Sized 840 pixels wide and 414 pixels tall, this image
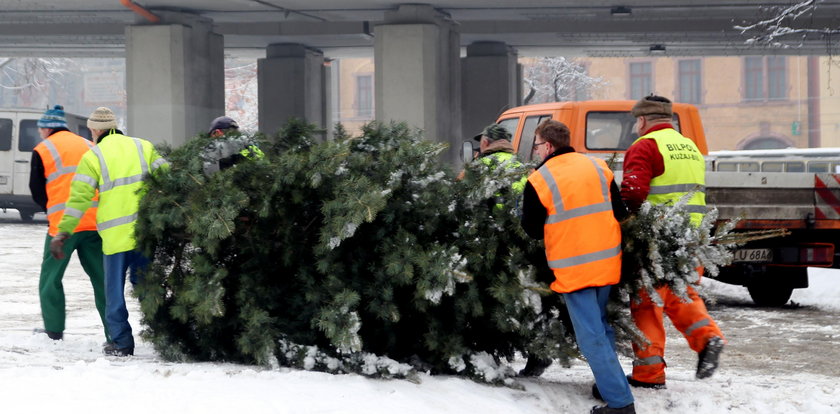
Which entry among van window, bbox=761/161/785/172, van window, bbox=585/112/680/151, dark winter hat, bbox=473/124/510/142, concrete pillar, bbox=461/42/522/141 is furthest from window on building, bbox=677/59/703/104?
dark winter hat, bbox=473/124/510/142

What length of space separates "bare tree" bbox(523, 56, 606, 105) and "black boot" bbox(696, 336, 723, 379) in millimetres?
36026

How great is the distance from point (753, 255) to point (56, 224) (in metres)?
6.48

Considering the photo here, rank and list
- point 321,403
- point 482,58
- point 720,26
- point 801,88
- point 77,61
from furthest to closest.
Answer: point 77,61, point 801,88, point 482,58, point 720,26, point 321,403

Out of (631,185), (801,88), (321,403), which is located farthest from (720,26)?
(801,88)

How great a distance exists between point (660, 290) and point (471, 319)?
1071mm

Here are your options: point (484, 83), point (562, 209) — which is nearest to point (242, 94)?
point (484, 83)

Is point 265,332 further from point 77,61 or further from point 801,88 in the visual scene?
point 77,61

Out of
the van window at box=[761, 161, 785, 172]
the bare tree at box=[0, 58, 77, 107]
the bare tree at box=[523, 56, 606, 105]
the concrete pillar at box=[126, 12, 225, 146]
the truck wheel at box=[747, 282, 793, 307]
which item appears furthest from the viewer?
the bare tree at box=[0, 58, 77, 107]

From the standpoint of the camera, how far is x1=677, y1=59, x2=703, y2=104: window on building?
191ft

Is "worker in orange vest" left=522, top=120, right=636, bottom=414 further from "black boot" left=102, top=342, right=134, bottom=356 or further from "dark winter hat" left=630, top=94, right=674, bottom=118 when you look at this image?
"black boot" left=102, top=342, right=134, bottom=356

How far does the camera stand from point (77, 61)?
68.0 meters

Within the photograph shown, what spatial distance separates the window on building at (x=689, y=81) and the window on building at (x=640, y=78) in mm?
1539

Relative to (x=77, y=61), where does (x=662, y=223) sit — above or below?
below

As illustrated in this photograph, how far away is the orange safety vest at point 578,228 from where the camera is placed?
5.54 metres
